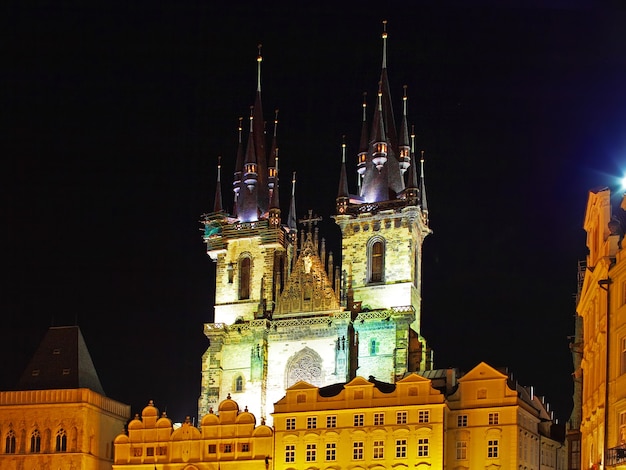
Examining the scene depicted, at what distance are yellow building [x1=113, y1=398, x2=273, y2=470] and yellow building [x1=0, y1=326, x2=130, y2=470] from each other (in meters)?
2.97

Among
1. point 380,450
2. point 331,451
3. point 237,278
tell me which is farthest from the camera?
point 237,278

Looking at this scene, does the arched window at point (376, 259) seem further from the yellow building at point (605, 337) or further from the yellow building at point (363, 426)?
the yellow building at point (605, 337)

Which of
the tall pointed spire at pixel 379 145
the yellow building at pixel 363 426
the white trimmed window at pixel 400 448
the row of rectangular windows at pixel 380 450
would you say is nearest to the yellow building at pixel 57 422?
the yellow building at pixel 363 426

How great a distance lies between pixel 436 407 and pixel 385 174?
27.8 meters

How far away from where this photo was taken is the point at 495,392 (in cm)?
6644

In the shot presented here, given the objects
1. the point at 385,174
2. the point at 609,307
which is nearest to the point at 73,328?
the point at 385,174

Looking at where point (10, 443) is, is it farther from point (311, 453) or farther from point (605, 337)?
point (605, 337)

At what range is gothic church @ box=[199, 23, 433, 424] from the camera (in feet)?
274

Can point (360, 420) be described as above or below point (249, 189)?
below

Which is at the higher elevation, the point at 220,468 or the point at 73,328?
the point at 73,328

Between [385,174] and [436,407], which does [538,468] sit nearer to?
[436,407]

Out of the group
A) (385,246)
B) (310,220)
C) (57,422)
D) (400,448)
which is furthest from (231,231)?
(400,448)

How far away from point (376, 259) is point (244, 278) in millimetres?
11019

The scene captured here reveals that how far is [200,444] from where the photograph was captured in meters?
72.2
